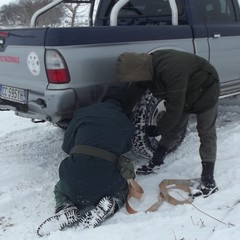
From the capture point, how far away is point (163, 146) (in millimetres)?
4227

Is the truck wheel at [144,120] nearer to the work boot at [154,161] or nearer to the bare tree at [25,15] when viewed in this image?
the work boot at [154,161]

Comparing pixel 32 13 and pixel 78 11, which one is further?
pixel 32 13

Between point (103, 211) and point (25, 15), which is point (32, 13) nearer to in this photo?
point (25, 15)

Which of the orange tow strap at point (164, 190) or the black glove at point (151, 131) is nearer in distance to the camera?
the orange tow strap at point (164, 190)

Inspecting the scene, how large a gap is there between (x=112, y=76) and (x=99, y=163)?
1.00 meters

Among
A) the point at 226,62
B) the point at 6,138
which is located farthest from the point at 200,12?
the point at 6,138

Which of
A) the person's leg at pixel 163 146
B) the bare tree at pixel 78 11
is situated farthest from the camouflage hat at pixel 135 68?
the bare tree at pixel 78 11

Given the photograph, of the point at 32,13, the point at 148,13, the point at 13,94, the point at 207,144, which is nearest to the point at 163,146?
the point at 207,144

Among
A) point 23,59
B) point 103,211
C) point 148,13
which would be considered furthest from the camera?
point 148,13

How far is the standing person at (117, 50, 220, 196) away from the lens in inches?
140

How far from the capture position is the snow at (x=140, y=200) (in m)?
3.06

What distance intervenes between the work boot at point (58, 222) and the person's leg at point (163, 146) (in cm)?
114

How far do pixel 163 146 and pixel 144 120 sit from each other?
0.32m

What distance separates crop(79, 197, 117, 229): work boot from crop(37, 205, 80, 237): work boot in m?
0.07
